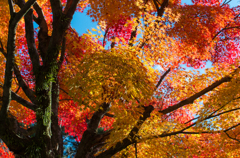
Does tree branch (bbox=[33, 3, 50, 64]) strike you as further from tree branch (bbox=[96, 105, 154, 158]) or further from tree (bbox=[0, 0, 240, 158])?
tree branch (bbox=[96, 105, 154, 158])

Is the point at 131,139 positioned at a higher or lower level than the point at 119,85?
lower

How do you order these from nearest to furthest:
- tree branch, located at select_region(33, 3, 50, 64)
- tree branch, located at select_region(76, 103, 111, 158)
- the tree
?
the tree < tree branch, located at select_region(33, 3, 50, 64) < tree branch, located at select_region(76, 103, 111, 158)

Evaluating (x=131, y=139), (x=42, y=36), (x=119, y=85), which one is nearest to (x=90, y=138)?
(x=131, y=139)

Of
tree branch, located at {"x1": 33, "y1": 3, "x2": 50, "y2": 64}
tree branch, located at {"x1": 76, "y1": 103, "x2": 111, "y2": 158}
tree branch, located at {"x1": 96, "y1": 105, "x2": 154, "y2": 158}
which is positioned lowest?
tree branch, located at {"x1": 96, "y1": 105, "x2": 154, "y2": 158}

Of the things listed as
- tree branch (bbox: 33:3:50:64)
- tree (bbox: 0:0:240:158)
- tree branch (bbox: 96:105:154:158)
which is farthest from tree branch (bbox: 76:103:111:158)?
tree branch (bbox: 33:3:50:64)

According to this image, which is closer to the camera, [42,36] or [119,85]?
[119,85]

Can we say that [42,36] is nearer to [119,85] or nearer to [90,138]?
[119,85]

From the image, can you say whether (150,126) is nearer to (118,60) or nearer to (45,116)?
(118,60)

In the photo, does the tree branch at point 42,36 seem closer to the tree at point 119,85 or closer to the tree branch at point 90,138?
the tree at point 119,85

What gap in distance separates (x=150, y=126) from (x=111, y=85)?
208 cm

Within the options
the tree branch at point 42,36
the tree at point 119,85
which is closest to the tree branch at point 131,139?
the tree at point 119,85

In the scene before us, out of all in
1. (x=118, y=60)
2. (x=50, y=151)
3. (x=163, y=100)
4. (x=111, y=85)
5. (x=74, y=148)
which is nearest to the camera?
(x=50, y=151)

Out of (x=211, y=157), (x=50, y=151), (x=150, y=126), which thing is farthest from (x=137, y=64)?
(x=211, y=157)

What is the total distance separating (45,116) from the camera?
15.2 ft
